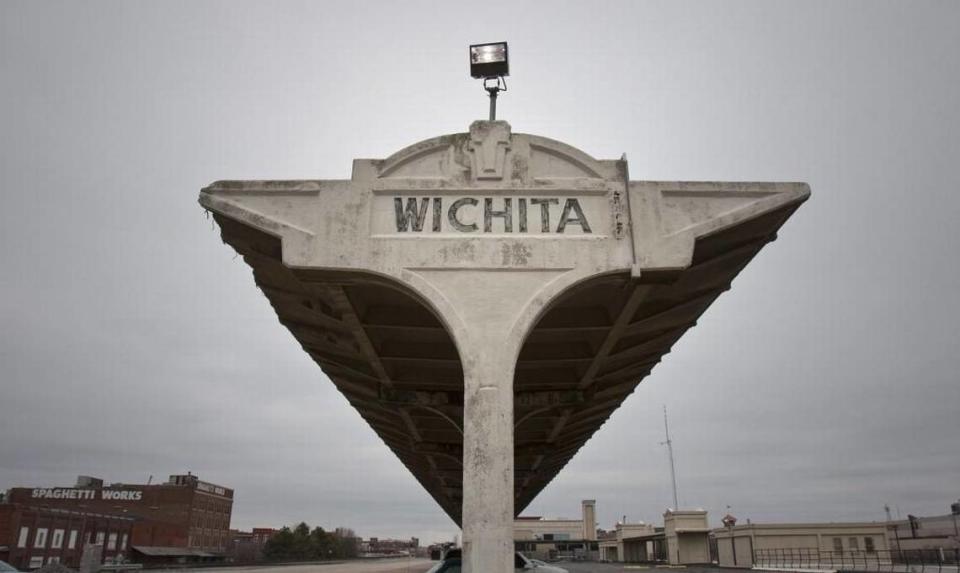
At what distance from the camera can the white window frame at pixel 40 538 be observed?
5506 cm

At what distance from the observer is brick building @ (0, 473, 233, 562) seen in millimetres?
72562

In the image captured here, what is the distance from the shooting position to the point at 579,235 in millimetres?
8328

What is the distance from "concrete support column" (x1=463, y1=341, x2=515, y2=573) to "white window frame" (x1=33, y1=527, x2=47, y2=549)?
213ft

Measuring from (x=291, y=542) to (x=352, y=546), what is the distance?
50.5 meters

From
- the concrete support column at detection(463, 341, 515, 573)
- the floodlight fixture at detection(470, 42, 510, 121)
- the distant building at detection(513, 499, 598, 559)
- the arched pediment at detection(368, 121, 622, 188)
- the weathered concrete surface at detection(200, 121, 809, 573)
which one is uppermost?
the floodlight fixture at detection(470, 42, 510, 121)


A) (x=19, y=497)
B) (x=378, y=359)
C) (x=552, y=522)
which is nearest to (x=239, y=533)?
(x=19, y=497)

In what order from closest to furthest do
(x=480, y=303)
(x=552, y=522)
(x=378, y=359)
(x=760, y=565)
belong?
(x=480, y=303) < (x=378, y=359) < (x=760, y=565) < (x=552, y=522)

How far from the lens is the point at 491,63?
9.90m

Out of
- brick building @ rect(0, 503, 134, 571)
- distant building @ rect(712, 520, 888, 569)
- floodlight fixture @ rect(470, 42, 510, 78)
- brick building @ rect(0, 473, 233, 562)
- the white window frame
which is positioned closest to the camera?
floodlight fixture @ rect(470, 42, 510, 78)

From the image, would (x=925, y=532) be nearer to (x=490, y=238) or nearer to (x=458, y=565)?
(x=458, y=565)

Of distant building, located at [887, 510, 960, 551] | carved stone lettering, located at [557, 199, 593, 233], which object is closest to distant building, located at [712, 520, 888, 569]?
distant building, located at [887, 510, 960, 551]

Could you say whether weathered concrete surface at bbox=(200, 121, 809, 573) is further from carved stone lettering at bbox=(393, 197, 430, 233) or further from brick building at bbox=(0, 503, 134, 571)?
brick building at bbox=(0, 503, 134, 571)

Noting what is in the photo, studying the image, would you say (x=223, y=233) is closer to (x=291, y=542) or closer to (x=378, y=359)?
(x=378, y=359)

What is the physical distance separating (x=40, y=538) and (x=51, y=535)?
1.25m
